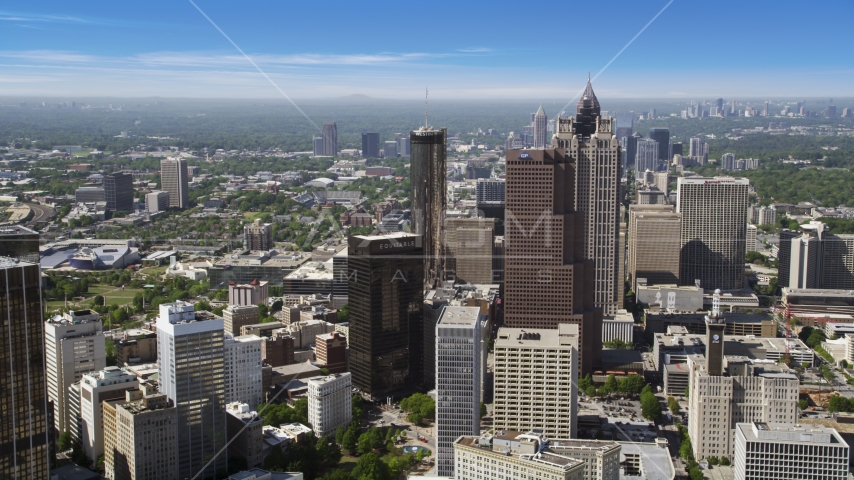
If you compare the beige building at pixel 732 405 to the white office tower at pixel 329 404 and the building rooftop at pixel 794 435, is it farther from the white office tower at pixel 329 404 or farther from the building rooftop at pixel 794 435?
the white office tower at pixel 329 404

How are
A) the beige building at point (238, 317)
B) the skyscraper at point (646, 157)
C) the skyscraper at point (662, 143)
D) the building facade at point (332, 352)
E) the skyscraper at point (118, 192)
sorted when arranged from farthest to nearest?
the skyscraper at point (646, 157) → the skyscraper at point (662, 143) → the skyscraper at point (118, 192) → the beige building at point (238, 317) → the building facade at point (332, 352)

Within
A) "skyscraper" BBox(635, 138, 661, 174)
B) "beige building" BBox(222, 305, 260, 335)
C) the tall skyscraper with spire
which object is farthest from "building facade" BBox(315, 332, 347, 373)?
"skyscraper" BBox(635, 138, 661, 174)

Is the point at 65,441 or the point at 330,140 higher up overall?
the point at 330,140

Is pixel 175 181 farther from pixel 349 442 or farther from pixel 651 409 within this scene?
pixel 651 409

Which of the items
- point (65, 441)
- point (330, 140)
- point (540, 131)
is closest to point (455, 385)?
point (65, 441)

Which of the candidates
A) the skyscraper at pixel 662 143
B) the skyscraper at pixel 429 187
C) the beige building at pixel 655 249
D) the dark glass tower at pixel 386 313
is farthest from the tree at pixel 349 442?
the skyscraper at pixel 662 143
